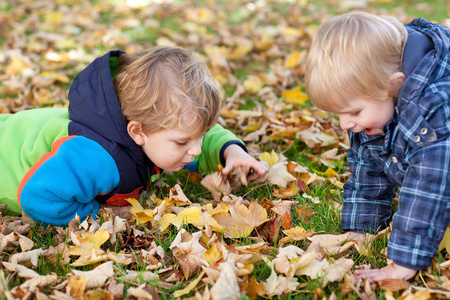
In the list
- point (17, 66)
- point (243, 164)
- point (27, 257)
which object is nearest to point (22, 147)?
point (27, 257)

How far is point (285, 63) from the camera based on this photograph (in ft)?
15.9

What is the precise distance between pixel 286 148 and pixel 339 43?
4.64 ft

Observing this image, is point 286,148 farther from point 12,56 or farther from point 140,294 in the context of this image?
point 12,56

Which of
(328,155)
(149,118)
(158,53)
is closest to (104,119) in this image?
(149,118)

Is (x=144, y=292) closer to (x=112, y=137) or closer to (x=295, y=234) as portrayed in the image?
(x=295, y=234)

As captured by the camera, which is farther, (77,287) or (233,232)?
(233,232)

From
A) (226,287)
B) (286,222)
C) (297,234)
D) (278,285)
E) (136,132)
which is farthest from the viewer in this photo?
(136,132)

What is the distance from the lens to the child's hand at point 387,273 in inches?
74.7

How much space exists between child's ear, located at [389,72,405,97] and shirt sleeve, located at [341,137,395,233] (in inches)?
15.3

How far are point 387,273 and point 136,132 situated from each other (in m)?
1.47

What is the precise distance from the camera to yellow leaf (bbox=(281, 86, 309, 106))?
13.0 ft

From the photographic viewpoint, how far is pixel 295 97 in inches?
157

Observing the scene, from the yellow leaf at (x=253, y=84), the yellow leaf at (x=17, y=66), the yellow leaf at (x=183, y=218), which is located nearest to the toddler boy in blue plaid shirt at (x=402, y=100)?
the yellow leaf at (x=183, y=218)

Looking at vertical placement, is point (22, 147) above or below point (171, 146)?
below
